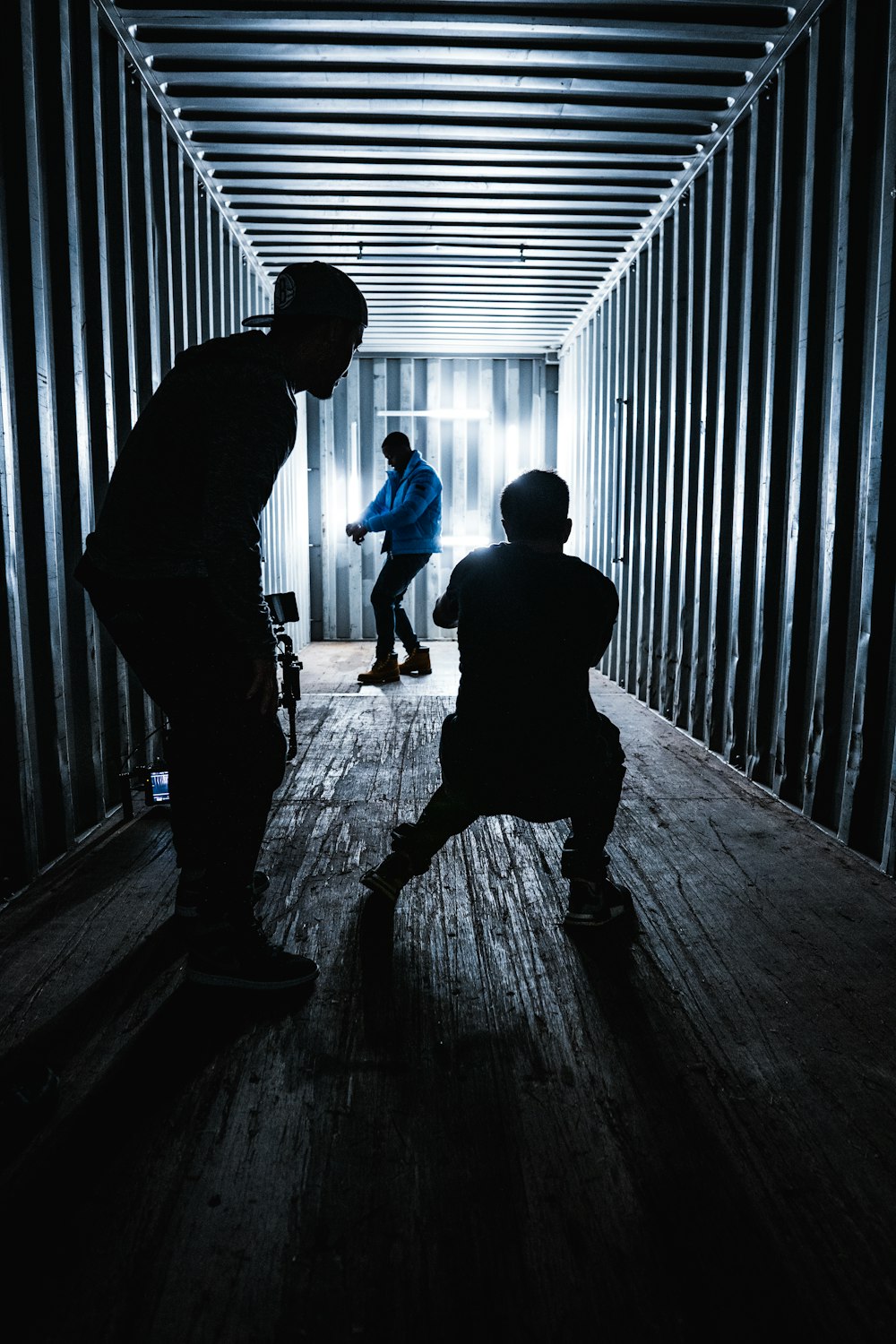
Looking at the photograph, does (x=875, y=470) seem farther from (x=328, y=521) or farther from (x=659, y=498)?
(x=328, y=521)

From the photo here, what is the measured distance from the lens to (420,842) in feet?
8.65

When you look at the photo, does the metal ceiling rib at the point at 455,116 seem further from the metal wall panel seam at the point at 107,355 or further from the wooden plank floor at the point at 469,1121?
the wooden plank floor at the point at 469,1121

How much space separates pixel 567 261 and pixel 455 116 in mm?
2510

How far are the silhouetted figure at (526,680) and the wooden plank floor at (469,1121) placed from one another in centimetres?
47

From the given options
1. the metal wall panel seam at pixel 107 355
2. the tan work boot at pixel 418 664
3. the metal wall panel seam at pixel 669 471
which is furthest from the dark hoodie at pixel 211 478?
the tan work boot at pixel 418 664

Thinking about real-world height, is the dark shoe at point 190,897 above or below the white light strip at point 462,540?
below

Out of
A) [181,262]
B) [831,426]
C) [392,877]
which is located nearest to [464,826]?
[392,877]

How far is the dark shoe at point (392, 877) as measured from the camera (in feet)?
8.57

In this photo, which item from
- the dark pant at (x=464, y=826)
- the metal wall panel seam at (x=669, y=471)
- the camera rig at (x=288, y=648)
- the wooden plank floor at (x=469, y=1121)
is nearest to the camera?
the wooden plank floor at (x=469, y=1121)

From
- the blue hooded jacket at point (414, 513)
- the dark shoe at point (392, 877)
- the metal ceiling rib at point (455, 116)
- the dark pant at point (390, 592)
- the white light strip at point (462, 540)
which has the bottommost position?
the dark shoe at point (392, 877)

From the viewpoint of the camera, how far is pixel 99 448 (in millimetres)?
3852

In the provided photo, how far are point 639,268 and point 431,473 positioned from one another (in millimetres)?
2559

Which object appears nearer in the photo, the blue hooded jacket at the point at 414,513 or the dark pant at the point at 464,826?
the dark pant at the point at 464,826

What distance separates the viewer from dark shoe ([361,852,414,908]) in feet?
8.57
